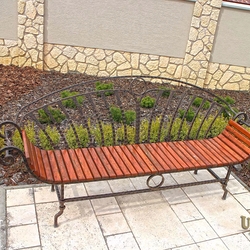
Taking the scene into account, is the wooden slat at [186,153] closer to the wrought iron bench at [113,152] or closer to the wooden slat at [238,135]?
the wrought iron bench at [113,152]

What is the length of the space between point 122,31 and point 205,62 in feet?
6.02

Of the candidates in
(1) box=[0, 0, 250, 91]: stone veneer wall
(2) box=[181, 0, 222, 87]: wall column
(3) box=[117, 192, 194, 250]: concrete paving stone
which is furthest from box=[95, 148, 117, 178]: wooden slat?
(2) box=[181, 0, 222, 87]: wall column

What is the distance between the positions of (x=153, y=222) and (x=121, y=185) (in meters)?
0.60

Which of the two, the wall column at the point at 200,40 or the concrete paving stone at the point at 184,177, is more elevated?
the wall column at the point at 200,40

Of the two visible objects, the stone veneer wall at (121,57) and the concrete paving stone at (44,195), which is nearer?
the concrete paving stone at (44,195)

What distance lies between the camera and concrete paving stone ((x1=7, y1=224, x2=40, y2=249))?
8.07ft

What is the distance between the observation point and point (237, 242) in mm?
2771

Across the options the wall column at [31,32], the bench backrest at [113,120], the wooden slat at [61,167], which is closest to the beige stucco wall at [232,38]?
the bench backrest at [113,120]

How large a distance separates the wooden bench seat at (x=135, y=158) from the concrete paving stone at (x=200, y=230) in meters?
0.51

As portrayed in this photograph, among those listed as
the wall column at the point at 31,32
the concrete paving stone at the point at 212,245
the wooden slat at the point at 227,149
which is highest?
the wall column at the point at 31,32

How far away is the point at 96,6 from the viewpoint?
5805 millimetres

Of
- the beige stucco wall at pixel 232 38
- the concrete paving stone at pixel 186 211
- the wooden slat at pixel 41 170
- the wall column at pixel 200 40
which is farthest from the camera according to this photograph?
the beige stucco wall at pixel 232 38

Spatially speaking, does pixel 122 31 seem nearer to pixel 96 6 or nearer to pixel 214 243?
pixel 96 6

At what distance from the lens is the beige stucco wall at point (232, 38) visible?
6328mm
